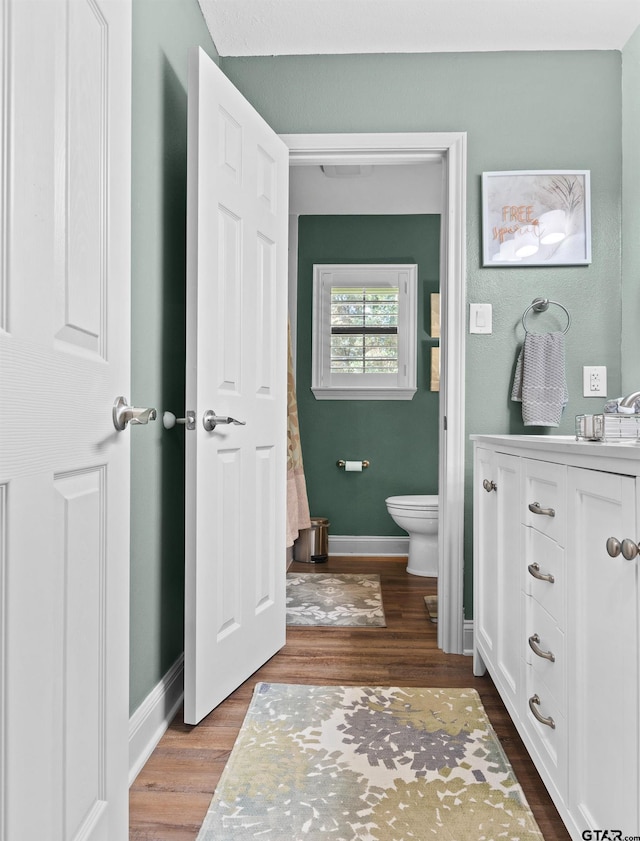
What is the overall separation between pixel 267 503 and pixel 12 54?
1.72 m

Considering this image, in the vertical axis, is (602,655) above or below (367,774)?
above

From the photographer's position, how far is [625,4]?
2133mm

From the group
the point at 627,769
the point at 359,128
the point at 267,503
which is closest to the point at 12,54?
the point at 627,769

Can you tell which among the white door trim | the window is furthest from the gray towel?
the window

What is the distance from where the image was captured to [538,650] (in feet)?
4.33

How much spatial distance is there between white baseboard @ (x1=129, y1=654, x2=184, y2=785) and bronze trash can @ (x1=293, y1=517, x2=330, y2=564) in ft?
6.20

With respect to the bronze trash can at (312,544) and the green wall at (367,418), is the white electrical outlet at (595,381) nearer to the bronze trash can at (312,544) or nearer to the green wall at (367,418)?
the green wall at (367,418)

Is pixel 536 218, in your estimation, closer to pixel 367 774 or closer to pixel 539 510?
pixel 539 510

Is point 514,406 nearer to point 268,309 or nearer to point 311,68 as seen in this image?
point 268,309

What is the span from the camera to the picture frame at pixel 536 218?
2369mm

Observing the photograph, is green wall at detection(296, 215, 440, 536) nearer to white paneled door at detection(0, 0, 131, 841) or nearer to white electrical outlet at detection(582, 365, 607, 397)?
white electrical outlet at detection(582, 365, 607, 397)

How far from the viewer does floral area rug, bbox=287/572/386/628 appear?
2.73 m

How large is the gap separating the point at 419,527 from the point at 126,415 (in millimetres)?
2683

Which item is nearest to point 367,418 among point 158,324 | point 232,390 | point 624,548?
point 232,390
